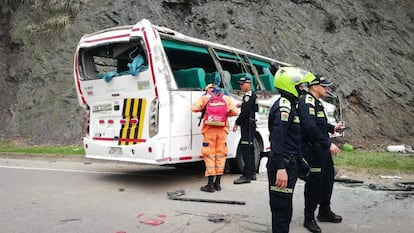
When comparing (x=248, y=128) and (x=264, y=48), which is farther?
(x=264, y=48)

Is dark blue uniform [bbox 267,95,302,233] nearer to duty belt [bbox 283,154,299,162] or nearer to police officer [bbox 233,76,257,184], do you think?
duty belt [bbox 283,154,299,162]

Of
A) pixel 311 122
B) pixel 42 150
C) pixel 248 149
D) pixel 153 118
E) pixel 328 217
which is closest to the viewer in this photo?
pixel 311 122

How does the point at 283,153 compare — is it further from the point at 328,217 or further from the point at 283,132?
the point at 328,217

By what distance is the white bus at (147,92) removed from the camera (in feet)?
22.3

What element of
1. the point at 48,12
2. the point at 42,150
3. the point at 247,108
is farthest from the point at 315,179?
the point at 48,12

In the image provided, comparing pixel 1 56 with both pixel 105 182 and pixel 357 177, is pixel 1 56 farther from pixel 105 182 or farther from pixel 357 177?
pixel 357 177

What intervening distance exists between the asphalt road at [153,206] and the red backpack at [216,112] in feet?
3.75

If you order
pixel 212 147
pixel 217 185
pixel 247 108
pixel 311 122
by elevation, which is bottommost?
pixel 217 185

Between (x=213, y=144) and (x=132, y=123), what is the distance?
1.39 meters

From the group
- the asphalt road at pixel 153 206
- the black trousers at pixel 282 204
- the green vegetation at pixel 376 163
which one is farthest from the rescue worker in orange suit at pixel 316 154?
the green vegetation at pixel 376 163

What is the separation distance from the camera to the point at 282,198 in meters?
4.14

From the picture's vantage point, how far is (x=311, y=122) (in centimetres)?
483

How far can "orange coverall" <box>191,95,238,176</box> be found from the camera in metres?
6.99

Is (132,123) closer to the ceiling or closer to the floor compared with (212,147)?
closer to the ceiling
